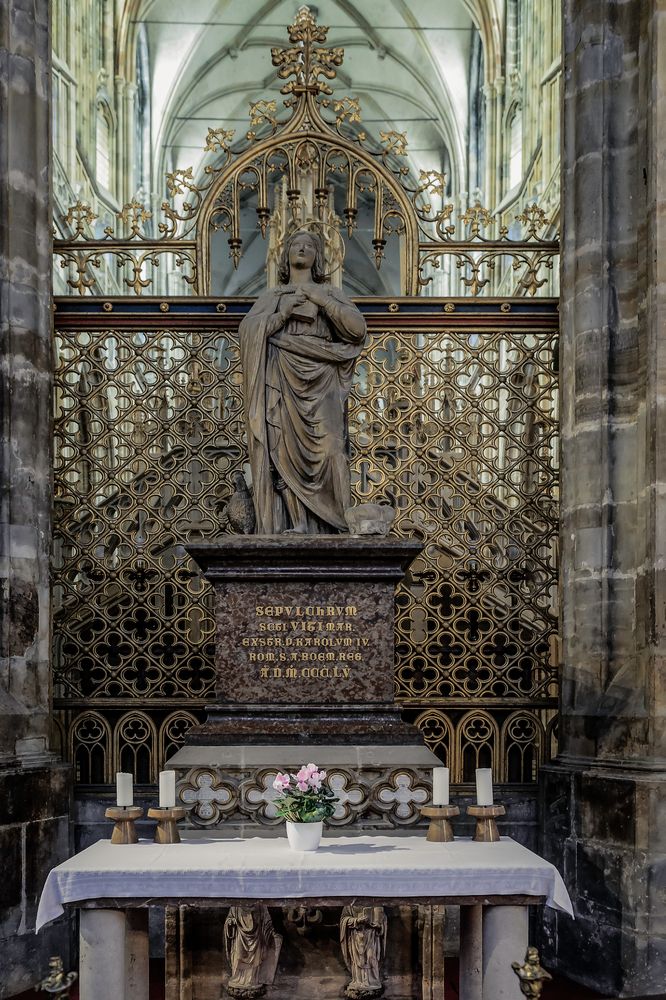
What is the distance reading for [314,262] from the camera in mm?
8266

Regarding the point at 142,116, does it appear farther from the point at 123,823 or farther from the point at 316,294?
the point at 123,823

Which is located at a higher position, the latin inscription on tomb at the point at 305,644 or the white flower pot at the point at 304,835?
the latin inscription on tomb at the point at 305,644

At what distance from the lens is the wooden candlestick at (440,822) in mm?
6676

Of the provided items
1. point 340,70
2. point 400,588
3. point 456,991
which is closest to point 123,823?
point 456,991

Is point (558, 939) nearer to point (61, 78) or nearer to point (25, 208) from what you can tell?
point (25, 208)

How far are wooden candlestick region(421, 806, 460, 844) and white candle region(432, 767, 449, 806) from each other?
39 mm

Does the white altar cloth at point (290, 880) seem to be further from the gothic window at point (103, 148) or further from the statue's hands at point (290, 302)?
the gothic window at point (103, 148)

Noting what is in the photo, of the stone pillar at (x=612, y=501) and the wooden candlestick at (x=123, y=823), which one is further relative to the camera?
the stone pillar at (x=612, y=501)

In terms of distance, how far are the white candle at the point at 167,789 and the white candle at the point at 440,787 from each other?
141 cm

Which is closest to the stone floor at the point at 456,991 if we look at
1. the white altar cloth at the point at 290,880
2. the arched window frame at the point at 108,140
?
the white altar cloth at the point at 290,880

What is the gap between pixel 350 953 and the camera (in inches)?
246

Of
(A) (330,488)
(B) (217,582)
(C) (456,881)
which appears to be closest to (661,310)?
(A) (330,488)

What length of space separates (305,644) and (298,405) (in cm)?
155

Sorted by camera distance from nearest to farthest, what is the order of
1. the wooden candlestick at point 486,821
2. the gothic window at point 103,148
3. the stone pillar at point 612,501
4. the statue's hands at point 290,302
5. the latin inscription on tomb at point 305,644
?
1. the wooden candlestick at point 486,821
2. the latin inscription on tomb at point 305,644
3. the statue's hands at point 290,302
4. the stone pillar at point 612,501
5. the gothic window at point 103,148
